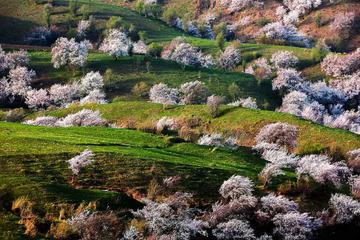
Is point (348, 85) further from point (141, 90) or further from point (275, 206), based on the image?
point (275, 206)

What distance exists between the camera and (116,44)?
105m

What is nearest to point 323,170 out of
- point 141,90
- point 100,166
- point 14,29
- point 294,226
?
point 294,226

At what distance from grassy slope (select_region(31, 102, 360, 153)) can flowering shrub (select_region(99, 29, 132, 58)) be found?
120 feet

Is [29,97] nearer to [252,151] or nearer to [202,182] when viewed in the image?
[252,151]

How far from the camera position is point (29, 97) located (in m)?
81.2

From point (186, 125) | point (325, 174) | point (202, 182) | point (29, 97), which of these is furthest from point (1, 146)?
point (29, 97)

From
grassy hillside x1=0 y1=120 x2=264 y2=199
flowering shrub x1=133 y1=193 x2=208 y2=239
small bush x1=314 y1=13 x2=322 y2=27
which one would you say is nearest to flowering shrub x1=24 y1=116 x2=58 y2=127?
grassy hillside x1=0 y1=120 x2=264 y2=199

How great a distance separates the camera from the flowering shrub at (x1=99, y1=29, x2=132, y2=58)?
10251 cm

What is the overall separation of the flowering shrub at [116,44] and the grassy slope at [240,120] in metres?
36.5

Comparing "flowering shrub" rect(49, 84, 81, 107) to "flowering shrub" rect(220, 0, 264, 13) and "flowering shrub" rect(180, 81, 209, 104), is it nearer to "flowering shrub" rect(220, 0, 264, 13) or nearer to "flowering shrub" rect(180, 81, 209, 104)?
"flowering shrub" rect(180, 81, 209, 104)

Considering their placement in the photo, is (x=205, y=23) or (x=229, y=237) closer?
(x=229, y=237)

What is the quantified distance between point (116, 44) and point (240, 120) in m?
55.0

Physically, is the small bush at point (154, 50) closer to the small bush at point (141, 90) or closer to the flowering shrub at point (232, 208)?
the small bush at point (141, 90)

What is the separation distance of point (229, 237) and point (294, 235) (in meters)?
4.54
